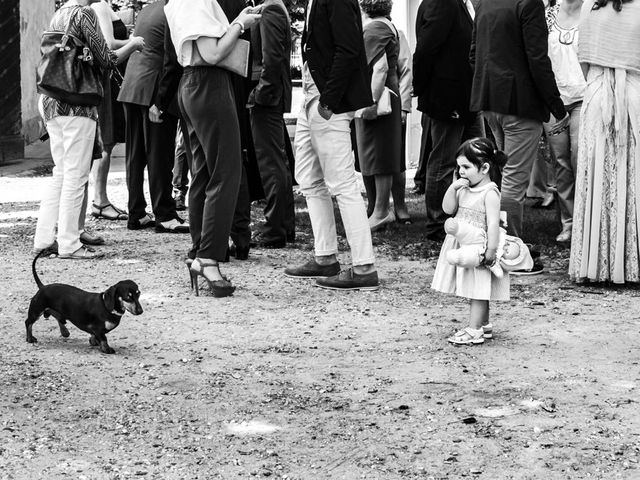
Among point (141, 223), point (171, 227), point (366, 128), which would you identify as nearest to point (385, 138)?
point (366, 128)

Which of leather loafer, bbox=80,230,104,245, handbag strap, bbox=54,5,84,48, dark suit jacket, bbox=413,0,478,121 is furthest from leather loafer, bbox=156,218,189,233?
dark suit jacket, bbox=413,0,478,121

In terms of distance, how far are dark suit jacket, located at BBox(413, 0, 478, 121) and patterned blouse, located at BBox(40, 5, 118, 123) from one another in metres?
2.24

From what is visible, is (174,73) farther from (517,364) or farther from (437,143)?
(517,364)

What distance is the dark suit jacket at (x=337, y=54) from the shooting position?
700cm

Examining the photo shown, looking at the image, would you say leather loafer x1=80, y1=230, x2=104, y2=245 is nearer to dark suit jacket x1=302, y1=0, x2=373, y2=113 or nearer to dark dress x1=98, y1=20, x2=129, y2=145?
dark dress x1=98, y1=20, x2=129, y2=145

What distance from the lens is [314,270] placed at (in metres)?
7.75

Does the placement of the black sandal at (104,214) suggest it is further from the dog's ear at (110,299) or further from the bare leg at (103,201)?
the dog's ear at (110,299)

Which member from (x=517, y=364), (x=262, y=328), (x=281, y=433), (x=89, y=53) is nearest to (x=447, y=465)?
(x=281, y=433)

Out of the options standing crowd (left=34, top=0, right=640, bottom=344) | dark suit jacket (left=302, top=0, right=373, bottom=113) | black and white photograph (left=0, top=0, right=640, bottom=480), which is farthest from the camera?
dark suit jacket (left=302, top=0, right=373, bottom=113)

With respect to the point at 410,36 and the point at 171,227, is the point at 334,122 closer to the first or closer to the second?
the point at 171,227

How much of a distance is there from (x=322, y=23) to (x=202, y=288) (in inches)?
69.2

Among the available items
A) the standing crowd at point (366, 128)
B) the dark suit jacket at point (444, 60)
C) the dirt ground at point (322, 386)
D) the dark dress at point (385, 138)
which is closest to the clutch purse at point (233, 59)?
the standing crowd at point (366, 128)

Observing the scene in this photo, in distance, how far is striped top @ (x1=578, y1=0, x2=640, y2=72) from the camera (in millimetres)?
7223

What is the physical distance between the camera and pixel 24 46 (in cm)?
1870
